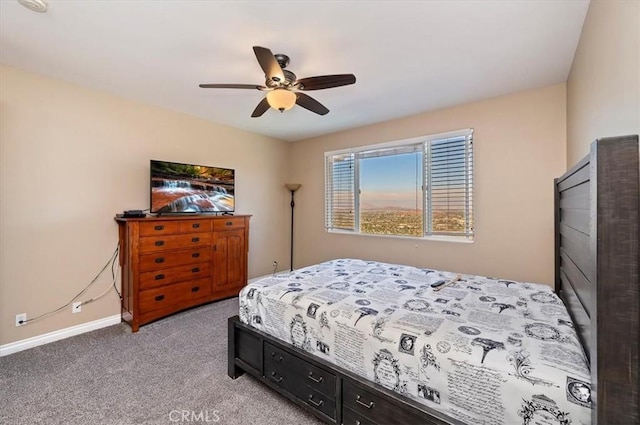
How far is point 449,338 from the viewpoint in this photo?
1346mm

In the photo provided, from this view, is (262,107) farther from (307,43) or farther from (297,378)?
(297,378)

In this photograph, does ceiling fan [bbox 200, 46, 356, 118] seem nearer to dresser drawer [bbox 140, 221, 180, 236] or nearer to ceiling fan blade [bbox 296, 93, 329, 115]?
ceiling fan blade [bbox 296, 93, 329, 115]

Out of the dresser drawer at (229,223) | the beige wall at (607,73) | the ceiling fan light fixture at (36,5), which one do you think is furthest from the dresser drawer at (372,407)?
the ceiling fan light fixture at (36,5)

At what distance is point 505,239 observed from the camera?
10.2 ft

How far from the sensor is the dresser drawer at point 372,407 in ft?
4.39

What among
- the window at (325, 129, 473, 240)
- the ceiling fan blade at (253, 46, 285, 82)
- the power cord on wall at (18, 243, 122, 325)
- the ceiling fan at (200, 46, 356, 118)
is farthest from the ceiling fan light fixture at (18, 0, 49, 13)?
the window at (325, 129, 473, 240)

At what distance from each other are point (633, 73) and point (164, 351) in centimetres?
359

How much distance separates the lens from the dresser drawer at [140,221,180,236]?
3027 millimetres

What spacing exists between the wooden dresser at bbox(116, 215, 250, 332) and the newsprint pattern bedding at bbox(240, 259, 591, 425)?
1.54 meters

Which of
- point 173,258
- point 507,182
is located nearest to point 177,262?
point 173,258

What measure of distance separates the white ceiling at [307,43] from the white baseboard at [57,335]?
254 centimetres

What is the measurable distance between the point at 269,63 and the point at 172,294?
2786 mm

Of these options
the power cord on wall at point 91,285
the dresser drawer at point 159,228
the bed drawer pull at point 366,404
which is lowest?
the bed drawer pull at point 366,404

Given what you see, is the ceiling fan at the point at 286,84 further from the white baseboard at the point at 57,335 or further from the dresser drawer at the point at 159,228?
the white baseboard at the point at 57,335
